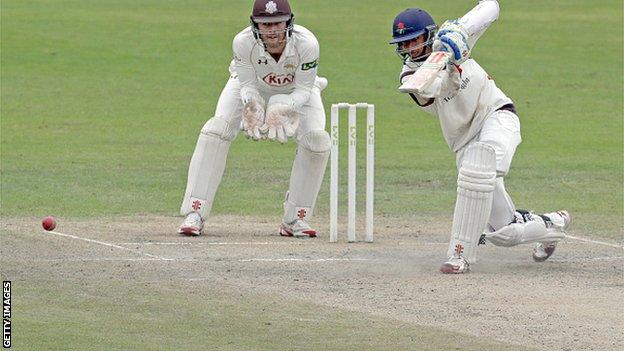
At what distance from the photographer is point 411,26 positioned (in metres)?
10.1

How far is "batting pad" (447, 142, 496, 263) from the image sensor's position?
32.9 ft

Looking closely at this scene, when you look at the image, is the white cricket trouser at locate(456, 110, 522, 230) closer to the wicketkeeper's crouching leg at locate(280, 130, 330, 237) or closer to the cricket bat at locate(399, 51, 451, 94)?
the cricket bat at locate(399, 51, 451, 94)

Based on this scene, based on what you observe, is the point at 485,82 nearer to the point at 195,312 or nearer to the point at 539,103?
the point at 195,312

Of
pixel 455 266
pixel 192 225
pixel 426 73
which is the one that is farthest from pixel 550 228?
pixel 192 225

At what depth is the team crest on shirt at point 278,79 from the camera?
38.1 feet

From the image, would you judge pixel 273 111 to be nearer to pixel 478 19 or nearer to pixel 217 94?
A: pixel 478 19

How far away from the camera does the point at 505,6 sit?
34.1m

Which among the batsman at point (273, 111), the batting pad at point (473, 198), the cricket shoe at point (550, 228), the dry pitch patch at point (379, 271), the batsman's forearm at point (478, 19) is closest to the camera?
the dry pitch patch at point (379, 271)

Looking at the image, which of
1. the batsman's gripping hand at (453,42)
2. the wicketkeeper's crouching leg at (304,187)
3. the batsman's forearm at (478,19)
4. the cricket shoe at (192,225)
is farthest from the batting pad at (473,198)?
the cricket shoe at (192,225)

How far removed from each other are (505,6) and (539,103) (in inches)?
432

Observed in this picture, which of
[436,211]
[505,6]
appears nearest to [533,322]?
[436,211]

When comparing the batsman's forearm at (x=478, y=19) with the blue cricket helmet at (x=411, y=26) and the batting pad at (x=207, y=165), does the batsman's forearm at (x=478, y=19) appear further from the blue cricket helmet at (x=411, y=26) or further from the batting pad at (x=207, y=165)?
the batting pad at (x=207, y=165)

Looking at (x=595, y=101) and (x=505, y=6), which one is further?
(x=505, y=6)

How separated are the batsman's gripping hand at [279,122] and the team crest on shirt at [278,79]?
35 centimetres
